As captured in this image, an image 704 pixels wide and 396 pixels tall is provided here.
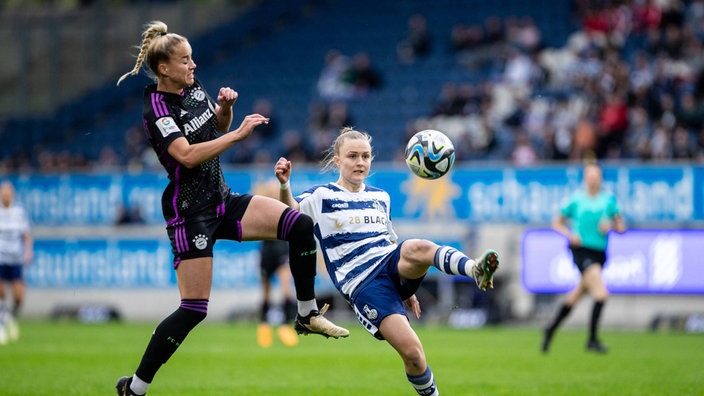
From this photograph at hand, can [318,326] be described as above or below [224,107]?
below

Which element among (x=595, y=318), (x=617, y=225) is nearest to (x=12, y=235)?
(x=595, y=318)

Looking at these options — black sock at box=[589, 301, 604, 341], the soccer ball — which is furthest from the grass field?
the soccer ball

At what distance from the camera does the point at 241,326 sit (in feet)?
77.0

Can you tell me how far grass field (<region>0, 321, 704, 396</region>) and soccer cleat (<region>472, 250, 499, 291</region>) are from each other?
10.6ft

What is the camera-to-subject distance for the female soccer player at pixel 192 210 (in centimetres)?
792

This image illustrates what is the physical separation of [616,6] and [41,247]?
48.0 feet

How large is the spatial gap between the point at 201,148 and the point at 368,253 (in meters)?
1.51

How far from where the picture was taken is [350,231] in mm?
8297

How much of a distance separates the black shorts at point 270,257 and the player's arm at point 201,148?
1039 cm

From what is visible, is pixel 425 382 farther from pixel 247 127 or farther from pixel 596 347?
pixel 596 347

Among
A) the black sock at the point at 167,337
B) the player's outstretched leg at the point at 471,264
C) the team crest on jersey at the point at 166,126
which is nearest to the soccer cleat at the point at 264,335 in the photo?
the black sock at the point at 167,337

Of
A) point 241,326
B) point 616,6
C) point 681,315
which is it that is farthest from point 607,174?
point 241,326

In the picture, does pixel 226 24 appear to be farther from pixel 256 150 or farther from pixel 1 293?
pixel 1 293

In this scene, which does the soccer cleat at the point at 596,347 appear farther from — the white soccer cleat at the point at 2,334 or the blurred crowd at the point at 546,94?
the white soccer cleat at the point at 2,334
